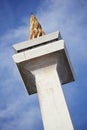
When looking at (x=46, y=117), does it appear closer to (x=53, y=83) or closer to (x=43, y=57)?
(x=53, y=83)

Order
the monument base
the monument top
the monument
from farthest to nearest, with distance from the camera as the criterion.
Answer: the monument top < the monument < the monument base

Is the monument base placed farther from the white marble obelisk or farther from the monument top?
the monument top

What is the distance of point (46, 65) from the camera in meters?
7.65

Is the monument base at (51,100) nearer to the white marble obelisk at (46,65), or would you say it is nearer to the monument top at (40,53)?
the white marble obelisk at (46,65)

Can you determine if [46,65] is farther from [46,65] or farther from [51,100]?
[51,100]

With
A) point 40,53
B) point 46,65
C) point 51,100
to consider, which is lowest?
point 51,100

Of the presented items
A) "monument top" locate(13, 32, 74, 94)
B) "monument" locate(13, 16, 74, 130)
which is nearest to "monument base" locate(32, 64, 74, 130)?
"monument" locate(13, 16, 74, 130)

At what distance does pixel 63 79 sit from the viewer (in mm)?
8547

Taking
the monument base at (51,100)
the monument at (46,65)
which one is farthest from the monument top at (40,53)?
the monument base at (51,100)

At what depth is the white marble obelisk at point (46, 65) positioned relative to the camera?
706cm

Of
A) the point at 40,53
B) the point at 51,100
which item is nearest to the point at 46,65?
the point at 40,53

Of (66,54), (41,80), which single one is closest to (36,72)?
(41,80)

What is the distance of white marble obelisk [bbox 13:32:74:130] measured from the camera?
23.2 ft

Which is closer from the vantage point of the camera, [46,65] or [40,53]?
[40,53]
